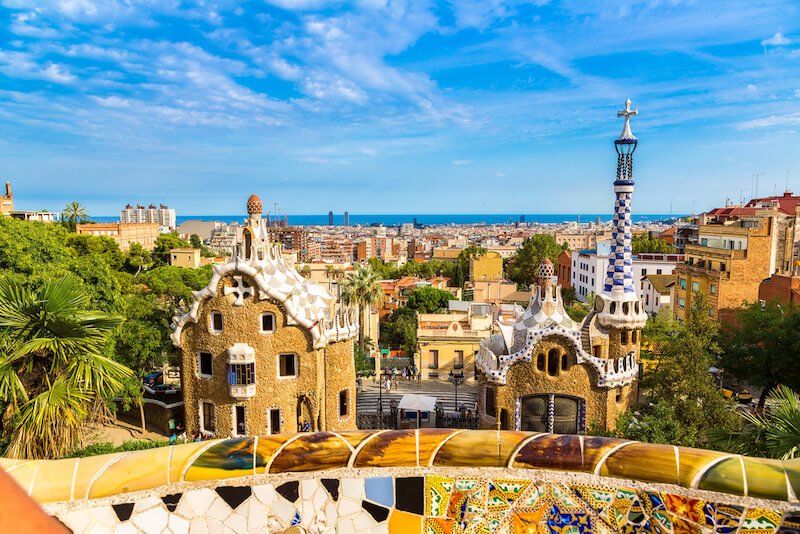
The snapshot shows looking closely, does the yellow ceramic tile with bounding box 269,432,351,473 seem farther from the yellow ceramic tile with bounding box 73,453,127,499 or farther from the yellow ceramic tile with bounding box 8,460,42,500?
the yellow ceramic tile with bounding box 8,460,42,500

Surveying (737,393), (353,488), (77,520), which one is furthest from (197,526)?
(737,393)

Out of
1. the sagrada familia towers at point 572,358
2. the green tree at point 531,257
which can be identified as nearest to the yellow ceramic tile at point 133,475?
the sagrada familia towers at point 572,358

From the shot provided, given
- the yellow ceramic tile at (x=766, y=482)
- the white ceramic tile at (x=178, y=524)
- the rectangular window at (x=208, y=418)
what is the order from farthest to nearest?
the rectangular window at (x=208, y=418) → the white ceramic tile at (x=178, y=524) → the yellow ceramic tile at (x=766, y=482)

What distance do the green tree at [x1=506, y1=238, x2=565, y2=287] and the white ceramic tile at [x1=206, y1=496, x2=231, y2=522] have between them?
75.3 metres

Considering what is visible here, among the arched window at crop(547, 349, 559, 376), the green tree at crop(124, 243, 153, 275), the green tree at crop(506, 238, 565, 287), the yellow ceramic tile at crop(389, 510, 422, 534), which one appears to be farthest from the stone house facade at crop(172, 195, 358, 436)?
the green tree at crop(506, 238, 565, 287)

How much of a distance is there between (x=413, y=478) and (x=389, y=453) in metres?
0.41

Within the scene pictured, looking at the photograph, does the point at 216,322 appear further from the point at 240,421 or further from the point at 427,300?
the point at 427,300

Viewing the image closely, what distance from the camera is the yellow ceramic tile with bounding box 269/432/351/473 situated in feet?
21.3

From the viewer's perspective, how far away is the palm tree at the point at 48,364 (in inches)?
466

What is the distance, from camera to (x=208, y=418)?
2430 centimetres

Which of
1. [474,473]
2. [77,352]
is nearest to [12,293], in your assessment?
[77,352]

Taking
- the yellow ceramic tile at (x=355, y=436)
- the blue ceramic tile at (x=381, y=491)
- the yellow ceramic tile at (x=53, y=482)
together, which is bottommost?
the blue ceramic tile at (x=381, y=491)

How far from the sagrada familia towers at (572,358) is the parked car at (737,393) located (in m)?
11.6

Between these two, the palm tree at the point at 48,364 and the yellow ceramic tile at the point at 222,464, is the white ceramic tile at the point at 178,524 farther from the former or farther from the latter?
the palm tree at the point at 48,364
